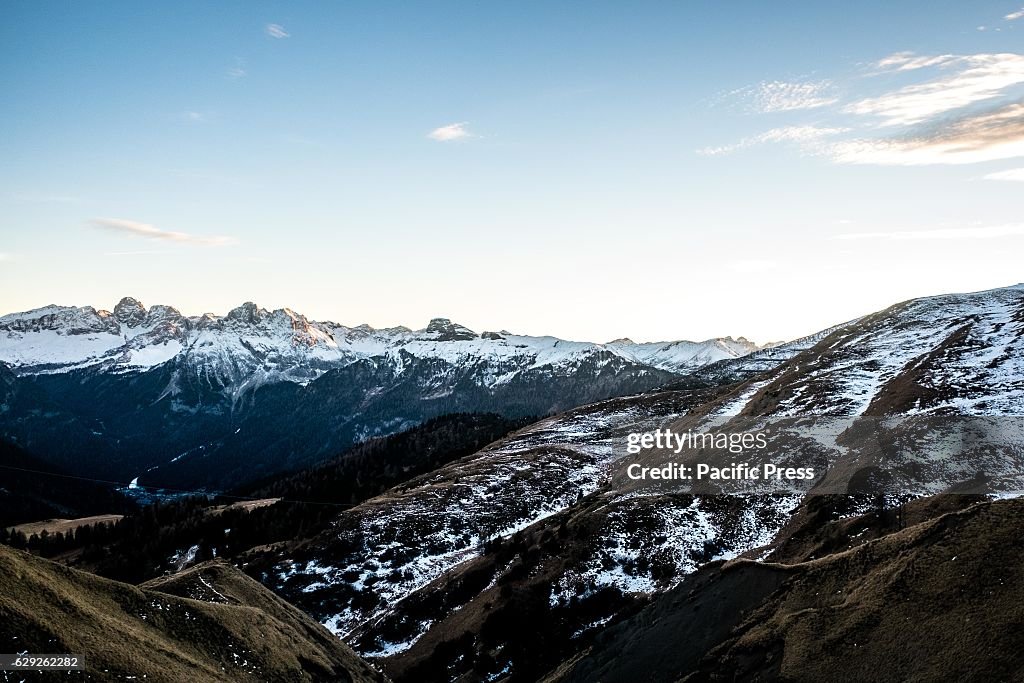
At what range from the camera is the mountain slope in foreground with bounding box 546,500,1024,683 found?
1072 inches

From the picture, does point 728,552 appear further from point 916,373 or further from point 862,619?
point 916,373

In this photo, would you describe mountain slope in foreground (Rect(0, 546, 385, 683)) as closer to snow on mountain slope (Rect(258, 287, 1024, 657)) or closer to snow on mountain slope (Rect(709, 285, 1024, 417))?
snow on mountain slope (Rect(258, 287, 1024, 657))

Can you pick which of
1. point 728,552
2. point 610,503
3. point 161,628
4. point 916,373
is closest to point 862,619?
point 161,628

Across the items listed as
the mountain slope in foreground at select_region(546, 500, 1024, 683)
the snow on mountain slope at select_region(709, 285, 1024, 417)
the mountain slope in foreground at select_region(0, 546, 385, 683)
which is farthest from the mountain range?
the mountain slope in foreground at select_region(0, 546, 385, 683)

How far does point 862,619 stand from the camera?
31.6 metres

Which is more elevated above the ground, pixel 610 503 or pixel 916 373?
pixel 916 373

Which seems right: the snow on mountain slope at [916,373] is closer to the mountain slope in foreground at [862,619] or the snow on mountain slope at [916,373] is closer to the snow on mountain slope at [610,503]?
the snow on mountain slope at [610,503]

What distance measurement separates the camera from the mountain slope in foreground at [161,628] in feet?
91.9

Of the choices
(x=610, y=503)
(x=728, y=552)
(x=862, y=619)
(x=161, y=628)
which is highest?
(x=161, y=628)

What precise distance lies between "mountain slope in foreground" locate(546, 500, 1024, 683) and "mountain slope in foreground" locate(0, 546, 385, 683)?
60.0ft

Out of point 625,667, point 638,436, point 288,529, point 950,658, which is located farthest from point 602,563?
point 638,436

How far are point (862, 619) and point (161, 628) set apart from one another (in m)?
36.1

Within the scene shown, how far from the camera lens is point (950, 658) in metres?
26.6

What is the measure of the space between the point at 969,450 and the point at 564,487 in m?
60.7
